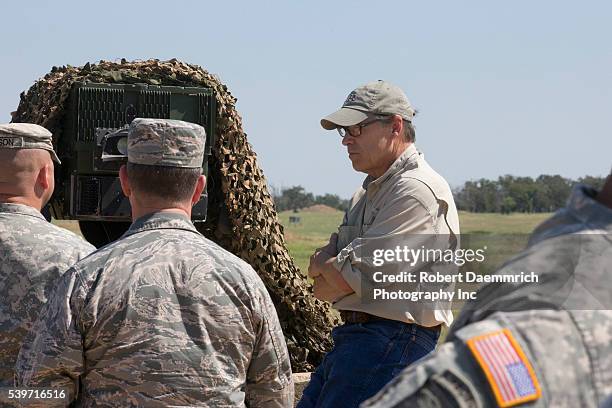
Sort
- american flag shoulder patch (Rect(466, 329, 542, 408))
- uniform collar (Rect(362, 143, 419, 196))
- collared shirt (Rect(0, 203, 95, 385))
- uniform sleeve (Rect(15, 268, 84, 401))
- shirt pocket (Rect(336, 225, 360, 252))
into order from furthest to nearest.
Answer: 1. shirt pocket (Rect(336, 225, 360, 252))
2. uniform collar (Rect(362, 143, 419, 196))
3. collared shirt (Rect(0, 203, 95, 385))
4. uniform sleeve (Rect(15, 268, 84, 401))
5. american flag shoulder patch (Rect(466, 329, 542, 408))

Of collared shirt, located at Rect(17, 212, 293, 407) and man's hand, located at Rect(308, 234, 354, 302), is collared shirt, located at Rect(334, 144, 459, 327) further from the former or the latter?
collared shirt, located at Rect(17, 212, 293, 407)

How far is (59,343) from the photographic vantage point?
9.30ft

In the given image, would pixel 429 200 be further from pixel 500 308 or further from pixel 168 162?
pixel 500 308

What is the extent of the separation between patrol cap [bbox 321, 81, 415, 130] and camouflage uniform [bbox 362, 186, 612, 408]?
319 cm

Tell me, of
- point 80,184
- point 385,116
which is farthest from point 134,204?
point 80,184

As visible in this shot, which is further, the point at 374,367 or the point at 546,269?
the point at 374,367

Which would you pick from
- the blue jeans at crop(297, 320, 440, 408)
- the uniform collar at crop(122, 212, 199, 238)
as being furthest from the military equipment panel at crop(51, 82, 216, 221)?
Result: the uniform collar at crop(122, 212, 199, 238)

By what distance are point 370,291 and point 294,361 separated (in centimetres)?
329

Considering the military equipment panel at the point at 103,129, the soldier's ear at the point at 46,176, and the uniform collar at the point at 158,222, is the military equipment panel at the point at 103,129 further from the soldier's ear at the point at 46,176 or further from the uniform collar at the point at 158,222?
the uniform collar at the point at 158,222

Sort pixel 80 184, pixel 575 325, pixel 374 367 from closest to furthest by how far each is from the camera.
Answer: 1. pixel 575 325
2. pixel 374 367
3. pixel 80 184

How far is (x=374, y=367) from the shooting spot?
3.95 meters

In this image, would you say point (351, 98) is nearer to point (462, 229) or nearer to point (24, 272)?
point (462, 229)

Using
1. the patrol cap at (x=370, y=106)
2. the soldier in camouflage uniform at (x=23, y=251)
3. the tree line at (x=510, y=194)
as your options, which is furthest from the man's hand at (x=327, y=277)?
the tree line at (x=510, y=194)

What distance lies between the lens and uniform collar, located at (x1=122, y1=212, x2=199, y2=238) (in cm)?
299
